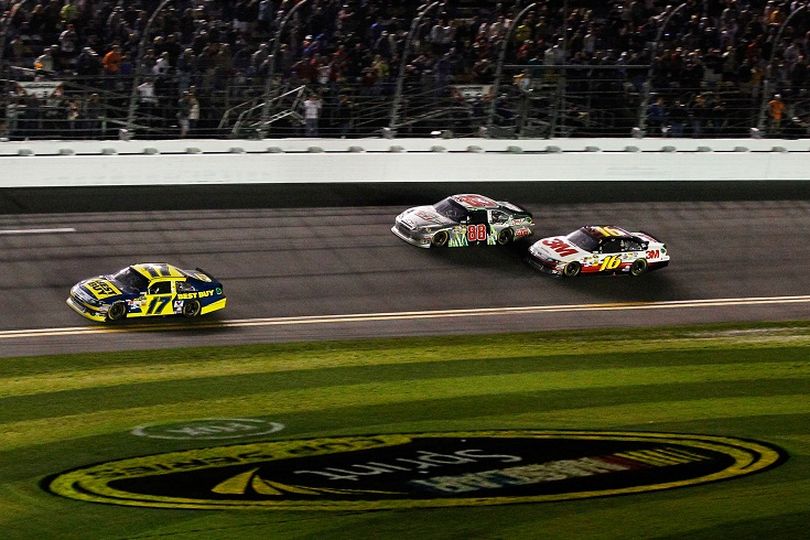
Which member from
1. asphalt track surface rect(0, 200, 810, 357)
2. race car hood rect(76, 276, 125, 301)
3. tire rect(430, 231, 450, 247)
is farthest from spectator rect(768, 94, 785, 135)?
race car hood rect(76, 276, 125, 301)

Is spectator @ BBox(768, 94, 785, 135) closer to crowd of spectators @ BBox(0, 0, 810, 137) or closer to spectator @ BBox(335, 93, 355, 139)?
crowd of spectators @ BBox(0, 0, 810, 137)

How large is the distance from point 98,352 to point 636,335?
929 cm

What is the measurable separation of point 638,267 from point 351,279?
5887mm

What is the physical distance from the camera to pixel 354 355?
22750mm

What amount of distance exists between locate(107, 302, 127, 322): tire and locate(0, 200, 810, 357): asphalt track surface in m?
0.17

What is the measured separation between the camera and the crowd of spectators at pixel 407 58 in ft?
98.5

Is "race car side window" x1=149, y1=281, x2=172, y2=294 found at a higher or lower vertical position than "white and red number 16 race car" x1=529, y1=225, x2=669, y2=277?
lower

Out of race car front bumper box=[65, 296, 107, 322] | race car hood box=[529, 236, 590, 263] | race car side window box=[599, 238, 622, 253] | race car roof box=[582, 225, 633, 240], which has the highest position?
race car roof box=[582, 225, 633, 240]

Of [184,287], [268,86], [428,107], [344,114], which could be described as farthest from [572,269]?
[268,86]

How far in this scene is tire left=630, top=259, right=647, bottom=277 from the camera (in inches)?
1104

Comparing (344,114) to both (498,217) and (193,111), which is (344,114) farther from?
(498,217)

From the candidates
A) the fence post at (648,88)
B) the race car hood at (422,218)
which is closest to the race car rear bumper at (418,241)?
the race car hood at (422,218)

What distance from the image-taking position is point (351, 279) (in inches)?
1050

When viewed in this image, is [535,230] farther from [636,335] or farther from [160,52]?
[160,52]
